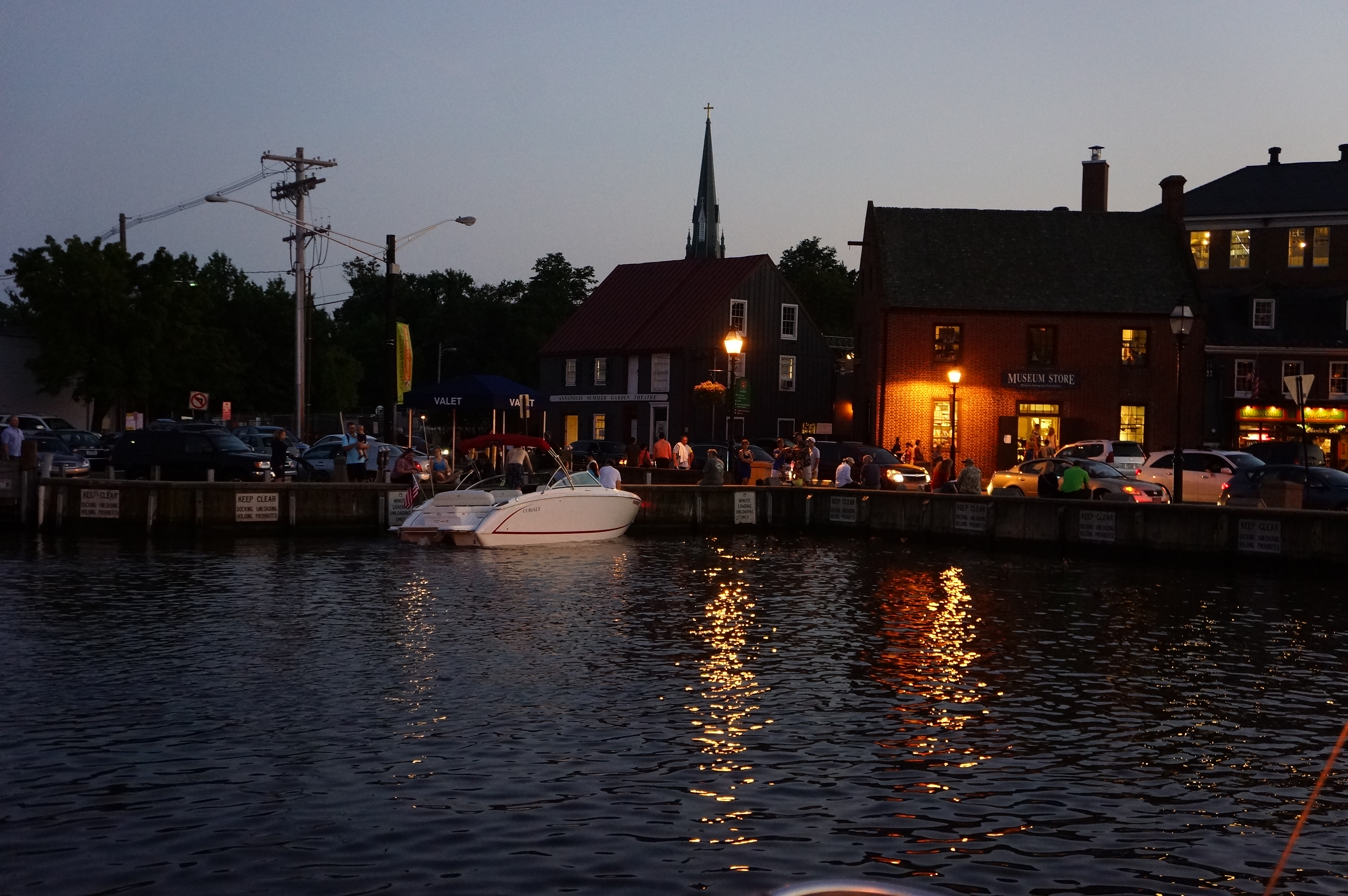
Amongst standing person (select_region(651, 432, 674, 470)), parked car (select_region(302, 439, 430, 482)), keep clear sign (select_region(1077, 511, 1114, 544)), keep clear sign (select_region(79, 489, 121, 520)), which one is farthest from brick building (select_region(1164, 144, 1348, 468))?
keep clear sign (select_region(79, 489, 121, 520))

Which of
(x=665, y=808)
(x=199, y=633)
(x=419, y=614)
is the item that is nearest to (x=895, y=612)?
(x=419, y=614)

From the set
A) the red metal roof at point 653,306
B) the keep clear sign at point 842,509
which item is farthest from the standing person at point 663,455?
the red metal roof at point 653,306

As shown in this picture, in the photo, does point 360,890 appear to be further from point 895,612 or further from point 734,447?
point 734,447

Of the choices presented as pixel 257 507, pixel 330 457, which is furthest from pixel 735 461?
pixel 257 507

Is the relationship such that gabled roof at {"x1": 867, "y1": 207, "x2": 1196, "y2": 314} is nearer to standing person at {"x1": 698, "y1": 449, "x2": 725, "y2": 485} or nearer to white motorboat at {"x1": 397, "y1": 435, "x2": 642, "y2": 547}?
standing person at {"x1": 698, "y1": 449, "x2": 725, "y2": 485}

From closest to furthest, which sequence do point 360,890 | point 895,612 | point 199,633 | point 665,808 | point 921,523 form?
1. point 360,890
2. point 665,808
3. point 199,633
4. point 895,612
5. point 921,523

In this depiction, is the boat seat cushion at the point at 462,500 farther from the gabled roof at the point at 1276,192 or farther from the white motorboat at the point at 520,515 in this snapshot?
the gabled roof at the point at 1276,192

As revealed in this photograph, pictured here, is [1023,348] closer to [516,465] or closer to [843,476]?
[843,476]

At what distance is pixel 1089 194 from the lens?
2835 inches

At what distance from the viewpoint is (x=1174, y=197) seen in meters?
65.1

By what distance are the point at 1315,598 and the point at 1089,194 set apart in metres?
49.2

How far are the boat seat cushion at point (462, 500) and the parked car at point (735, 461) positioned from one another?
11.0m

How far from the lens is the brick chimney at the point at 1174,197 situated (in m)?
64.6

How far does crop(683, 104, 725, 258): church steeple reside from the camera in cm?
15112
